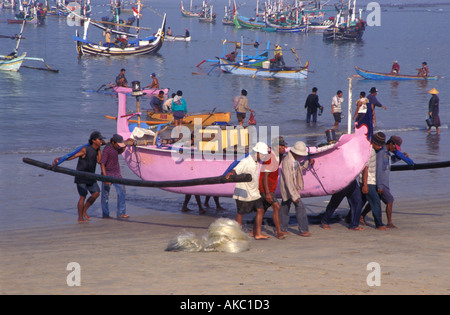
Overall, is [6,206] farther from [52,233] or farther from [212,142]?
[212,142]

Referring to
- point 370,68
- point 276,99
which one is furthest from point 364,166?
point 370,68

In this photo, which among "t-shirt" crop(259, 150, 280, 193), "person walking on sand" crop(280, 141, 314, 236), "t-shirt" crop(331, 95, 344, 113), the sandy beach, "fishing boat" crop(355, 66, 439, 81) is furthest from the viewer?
"fishing boat" crop(355, 66, 439, 81)

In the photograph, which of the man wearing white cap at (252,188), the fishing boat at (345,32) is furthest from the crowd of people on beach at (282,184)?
the fishing boat at (345,32)

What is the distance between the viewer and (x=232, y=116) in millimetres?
25156

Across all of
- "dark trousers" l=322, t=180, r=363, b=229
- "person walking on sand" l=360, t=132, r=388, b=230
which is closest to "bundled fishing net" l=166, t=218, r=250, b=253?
"dark trousers" l=322, t=180, r=363, b=229

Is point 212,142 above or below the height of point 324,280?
above

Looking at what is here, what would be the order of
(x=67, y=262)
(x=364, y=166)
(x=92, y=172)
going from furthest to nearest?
1. (x=92, y=172)
2. (x=364, y=166)
3. (x=67, y=262)

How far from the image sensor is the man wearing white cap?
26.8 ft

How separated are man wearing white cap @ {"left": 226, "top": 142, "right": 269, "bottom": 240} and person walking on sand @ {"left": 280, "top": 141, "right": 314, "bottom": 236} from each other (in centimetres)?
41

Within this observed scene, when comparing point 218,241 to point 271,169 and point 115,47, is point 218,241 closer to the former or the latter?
point 271,169

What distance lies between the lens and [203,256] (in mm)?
7555

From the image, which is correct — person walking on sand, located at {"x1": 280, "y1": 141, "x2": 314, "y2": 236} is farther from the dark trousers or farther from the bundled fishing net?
the bundled fishing net

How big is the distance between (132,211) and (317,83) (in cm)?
3038

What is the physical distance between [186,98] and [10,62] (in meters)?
12.4
